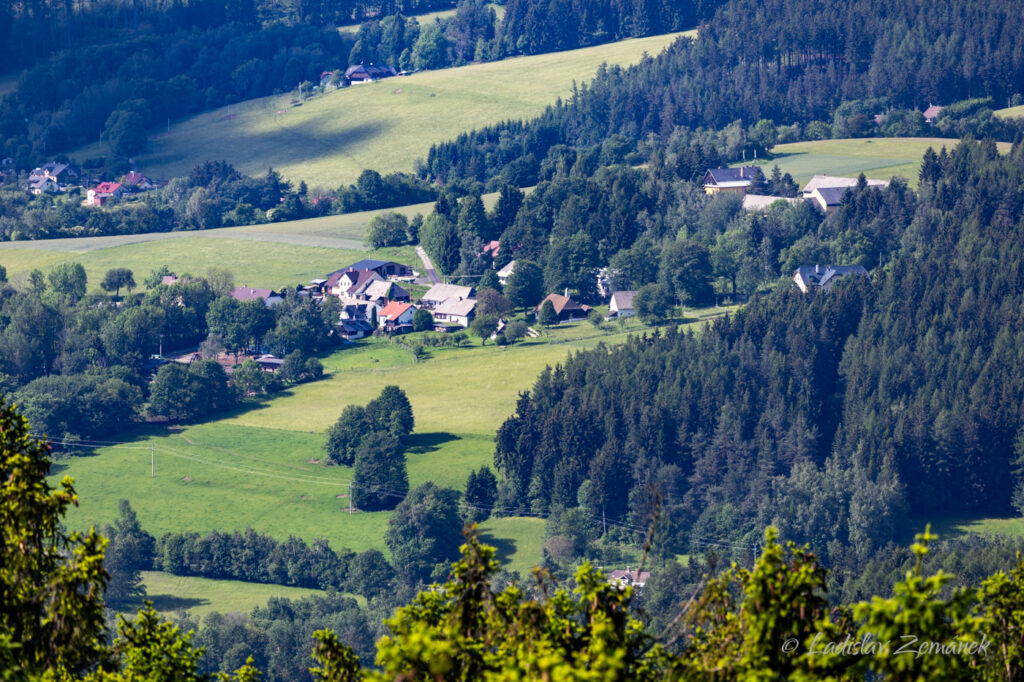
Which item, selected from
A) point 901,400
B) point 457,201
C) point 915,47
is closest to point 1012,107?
point 915,47

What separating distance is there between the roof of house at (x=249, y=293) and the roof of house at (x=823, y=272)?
54.1m

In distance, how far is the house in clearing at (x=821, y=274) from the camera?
133500 millimetres

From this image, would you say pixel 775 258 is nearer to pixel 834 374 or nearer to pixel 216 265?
pixel 834 374

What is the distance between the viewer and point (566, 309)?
447 ft

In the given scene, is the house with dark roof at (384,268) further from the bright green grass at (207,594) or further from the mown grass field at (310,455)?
the bright green grass at (207,594)

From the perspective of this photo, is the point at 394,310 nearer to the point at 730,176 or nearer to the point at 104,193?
the point at 730,176

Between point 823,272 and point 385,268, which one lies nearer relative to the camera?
point 823,272

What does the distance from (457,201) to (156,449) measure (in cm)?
6616

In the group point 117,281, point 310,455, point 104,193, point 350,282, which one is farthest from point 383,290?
point 104,193

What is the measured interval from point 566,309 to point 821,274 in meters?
25.1

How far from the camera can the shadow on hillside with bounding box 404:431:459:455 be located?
104250 millimetres

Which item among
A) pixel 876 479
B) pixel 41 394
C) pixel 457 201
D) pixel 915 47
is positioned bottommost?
pixel 876 479

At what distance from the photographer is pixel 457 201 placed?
542ft

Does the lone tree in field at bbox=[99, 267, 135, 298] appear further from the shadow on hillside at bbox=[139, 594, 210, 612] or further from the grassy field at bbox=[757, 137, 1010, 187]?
the grassy field at bbox=[757, 137, 1010, 187]
